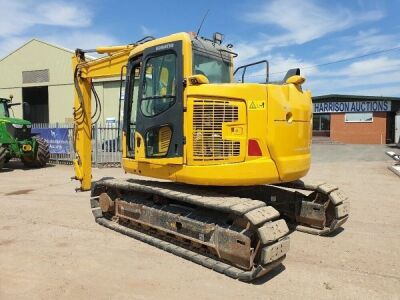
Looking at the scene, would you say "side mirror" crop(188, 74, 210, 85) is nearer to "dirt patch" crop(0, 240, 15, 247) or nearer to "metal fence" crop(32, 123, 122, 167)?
"dirt patch" crop(0, 240, 15, 247)

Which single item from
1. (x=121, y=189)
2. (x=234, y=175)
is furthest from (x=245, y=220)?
(x=121, y=189)

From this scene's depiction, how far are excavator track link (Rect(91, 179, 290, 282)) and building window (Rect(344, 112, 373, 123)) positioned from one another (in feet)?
116

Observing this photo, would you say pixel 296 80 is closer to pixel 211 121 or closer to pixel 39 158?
pixel 211 121

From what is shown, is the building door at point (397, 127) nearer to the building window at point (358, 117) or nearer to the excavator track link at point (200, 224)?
the building window at point (358, 117)

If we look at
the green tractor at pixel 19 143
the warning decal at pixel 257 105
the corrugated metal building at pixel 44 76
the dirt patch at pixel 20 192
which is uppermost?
A: the corrugated metal building at pixel 44 76

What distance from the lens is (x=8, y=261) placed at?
18.0ft

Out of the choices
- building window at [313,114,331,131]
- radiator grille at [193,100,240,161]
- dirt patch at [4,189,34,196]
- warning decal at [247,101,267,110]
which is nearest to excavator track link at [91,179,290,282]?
radiator grille at [193,100,240,161]

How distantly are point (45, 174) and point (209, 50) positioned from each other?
10091 mm

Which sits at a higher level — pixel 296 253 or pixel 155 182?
pixel 155 182

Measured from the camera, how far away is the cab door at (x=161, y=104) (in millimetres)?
5789

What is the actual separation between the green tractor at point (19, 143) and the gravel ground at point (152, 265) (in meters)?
7.64

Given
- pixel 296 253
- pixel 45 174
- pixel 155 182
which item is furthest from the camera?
pixel 45 174

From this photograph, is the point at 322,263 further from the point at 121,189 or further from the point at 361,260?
the point at 121,189

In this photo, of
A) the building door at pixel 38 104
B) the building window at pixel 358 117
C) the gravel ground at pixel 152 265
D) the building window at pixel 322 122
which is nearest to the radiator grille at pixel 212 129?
the gravel ground at pixel 152 265
